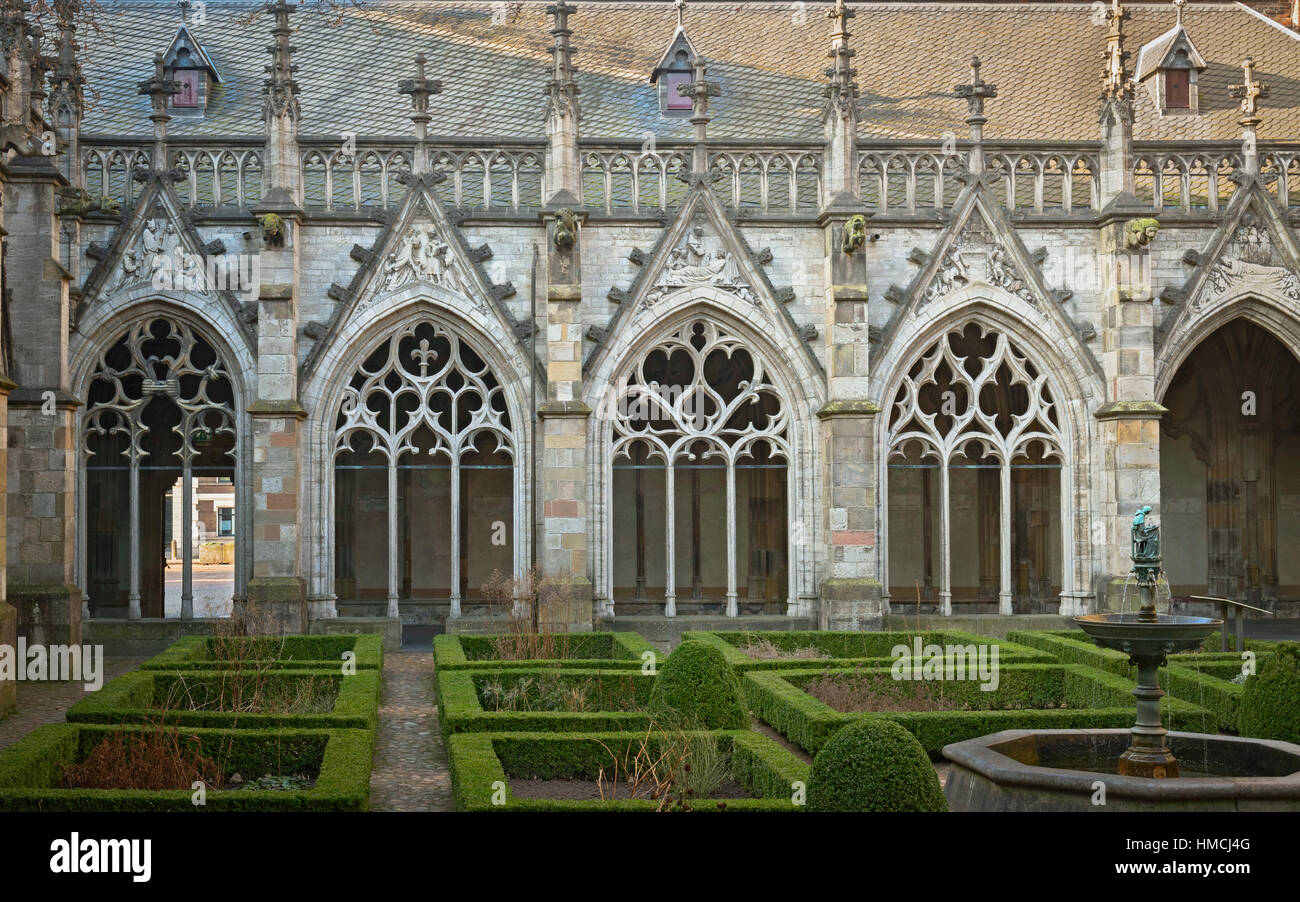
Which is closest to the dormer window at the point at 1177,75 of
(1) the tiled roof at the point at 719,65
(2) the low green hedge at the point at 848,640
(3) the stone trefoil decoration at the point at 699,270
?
(1) the tiled roof at the point at 719,65

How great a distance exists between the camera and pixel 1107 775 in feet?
26.8

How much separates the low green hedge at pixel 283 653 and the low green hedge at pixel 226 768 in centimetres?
270

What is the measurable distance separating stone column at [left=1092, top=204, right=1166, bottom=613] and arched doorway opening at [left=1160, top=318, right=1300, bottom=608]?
3.91 metres

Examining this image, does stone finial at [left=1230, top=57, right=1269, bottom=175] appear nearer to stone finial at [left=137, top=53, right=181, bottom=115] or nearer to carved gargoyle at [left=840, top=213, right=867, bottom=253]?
carved gargoyle at [left=840, top=213, right=867, bottom=253]

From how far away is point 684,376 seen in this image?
2328 cm

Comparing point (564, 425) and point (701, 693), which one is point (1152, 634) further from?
point (564, 425)

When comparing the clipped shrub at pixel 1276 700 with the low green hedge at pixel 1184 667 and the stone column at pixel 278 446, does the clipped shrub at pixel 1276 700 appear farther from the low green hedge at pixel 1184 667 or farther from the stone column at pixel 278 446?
the stone column at pixel 278 446

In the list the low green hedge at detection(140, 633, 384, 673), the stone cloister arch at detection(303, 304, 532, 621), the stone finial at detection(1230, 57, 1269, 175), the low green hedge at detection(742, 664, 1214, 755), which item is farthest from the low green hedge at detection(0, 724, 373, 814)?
the stone finial at detection(1230, 57, 1269, 175)

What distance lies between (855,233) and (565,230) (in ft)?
12.2

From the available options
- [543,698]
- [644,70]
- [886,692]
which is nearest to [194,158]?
[644,70]

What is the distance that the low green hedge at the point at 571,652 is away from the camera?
13.4 meters

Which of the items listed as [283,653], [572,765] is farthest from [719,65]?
[572,765]

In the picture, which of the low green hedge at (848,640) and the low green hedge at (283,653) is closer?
the low green hedge at (283,653)

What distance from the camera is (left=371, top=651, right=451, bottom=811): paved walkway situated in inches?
371
